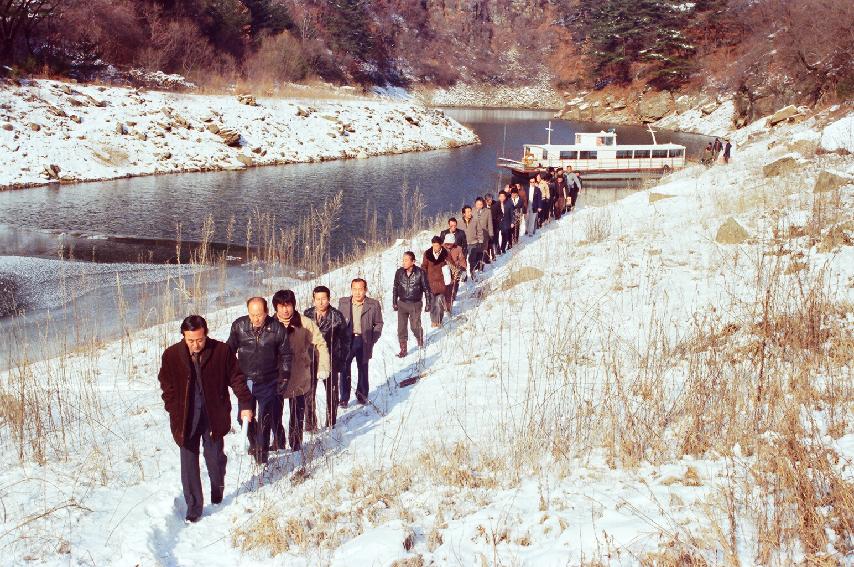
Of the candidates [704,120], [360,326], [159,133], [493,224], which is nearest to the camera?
[360,326]

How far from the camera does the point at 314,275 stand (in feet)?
52.9

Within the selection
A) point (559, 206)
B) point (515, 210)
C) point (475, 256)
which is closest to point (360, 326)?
point (475, 256)

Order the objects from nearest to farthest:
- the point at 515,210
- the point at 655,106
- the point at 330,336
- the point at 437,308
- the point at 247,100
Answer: the point at 330,336, the point at 437,308, the point at 515,210, the point at 247,100, the point at 655,106

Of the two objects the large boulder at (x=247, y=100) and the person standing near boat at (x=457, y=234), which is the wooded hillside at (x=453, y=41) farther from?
the person standing near boat at (x=457, y=234)

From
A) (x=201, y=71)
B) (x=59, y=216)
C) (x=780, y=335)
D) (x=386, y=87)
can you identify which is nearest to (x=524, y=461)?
(x=780, y=335)

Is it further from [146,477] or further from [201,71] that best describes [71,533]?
[201,71]

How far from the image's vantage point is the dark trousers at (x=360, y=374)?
7.80 meters

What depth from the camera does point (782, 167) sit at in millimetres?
15234

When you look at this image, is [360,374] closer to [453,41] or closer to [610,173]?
[610,173]

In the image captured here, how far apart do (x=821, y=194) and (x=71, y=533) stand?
37.4 feet

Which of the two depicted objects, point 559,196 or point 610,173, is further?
point 610,173

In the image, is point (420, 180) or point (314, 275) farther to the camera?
point (420, 180)

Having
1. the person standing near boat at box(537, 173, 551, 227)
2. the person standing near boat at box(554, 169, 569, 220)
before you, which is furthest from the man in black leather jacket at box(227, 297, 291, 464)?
the person standing near boat at box(554, 169, 569, 220)

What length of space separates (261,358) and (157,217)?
1884 centimetres
